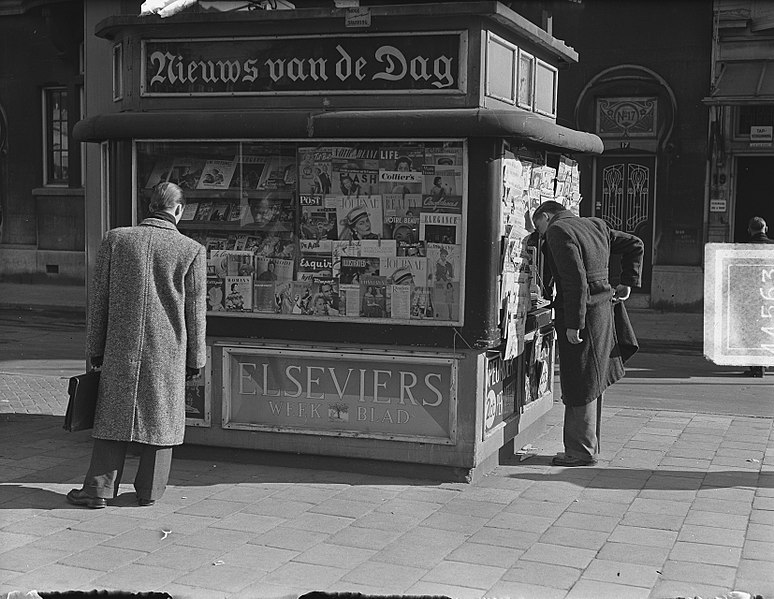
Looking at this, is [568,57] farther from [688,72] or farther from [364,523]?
[688,72]

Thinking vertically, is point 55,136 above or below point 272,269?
above

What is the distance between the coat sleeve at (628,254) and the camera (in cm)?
711

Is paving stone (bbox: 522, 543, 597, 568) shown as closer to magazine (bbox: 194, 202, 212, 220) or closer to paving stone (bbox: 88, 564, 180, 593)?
paving stone (bbox: 88, 564, 180, 593)

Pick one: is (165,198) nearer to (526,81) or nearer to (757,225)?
(526,81)

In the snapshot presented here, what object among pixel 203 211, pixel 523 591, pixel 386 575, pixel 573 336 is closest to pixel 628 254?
pixel 573 336

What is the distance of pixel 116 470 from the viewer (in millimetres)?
5637

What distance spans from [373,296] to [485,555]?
2098 millimetres

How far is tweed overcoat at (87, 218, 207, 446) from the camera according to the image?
18.1 feet

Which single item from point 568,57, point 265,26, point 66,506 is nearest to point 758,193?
point 568,57

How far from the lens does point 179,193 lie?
19.0ft

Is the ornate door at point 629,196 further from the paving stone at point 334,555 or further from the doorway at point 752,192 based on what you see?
the paving stone at point 334,555

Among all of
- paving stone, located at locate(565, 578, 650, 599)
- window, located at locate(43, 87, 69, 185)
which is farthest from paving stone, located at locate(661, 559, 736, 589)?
window, located at locate(43, 87, 69, 185)

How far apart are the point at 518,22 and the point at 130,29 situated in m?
2.52

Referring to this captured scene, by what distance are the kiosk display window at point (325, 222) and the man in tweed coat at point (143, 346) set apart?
992 mm
